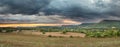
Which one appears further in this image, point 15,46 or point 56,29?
point 56,29

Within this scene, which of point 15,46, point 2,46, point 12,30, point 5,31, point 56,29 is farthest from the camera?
point 56,29

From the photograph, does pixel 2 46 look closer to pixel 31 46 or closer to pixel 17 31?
pixel 31 46

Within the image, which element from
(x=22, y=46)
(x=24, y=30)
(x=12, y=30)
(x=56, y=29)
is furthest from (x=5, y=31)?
(x=22, y=46)

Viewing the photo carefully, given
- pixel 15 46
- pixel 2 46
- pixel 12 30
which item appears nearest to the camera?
pixel 2 46

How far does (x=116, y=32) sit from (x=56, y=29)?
1154 inches

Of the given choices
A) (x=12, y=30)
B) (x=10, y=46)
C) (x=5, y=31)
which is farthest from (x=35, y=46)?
(x=12, y=30)

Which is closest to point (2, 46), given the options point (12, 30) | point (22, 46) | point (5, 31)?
point (22, 46)

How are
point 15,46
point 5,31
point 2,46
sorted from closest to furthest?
point 2,46
point 15,46
point 5,31

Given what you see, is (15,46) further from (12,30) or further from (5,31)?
(12,30)

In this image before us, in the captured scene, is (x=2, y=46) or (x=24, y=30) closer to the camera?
(x=2, y=46)

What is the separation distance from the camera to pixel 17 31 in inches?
4296

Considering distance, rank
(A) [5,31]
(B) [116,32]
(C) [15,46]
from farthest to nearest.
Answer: (B) [116,32] → (A) [5,31] → (C) [15,46]

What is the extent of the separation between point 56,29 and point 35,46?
8607 centimetres

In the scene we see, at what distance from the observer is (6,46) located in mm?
46812
